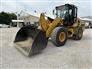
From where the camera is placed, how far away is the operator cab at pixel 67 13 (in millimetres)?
8906

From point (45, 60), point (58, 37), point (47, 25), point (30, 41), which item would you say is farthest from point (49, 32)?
point (45, 60)

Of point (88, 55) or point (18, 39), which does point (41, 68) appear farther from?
point (18, 39)

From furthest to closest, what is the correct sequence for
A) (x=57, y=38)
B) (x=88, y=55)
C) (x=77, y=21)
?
(x=77, y=21) < (x=57, y=38) < (x=88, y=55)

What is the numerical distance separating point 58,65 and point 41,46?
4.51 feet

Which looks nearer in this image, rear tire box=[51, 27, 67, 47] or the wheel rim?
rear tire box=[51, 27, 67, 47]

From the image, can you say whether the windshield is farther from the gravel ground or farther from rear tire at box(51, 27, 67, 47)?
the gravel ground

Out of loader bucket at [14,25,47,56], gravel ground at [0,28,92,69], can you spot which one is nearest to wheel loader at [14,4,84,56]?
loader bucket at [14,25,47,56]

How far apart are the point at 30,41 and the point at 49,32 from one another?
1.13m

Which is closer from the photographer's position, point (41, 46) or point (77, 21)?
point (41, 46)

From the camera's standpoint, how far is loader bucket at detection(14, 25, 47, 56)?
5570 millimetres

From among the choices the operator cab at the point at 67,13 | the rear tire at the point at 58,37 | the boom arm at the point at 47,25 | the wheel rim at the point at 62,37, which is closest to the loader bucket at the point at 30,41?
the boom arm at the point at 47,25

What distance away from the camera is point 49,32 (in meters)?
7.67

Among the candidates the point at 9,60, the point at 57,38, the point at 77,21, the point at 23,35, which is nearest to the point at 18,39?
the point at 23,35

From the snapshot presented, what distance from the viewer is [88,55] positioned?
229 inches
